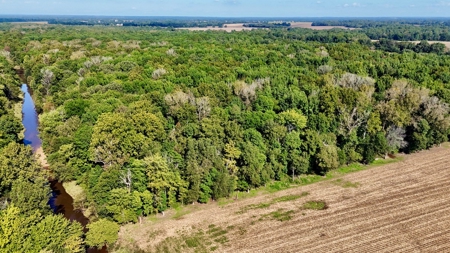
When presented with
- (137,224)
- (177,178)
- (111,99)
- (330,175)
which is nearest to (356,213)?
(330,175)

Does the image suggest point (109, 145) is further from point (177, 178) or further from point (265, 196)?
point (265, 196)

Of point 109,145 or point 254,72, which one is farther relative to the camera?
point 254,72

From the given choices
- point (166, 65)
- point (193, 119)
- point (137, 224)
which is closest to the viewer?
point (137, 224)

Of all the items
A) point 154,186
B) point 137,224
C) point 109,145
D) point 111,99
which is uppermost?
point 111,99

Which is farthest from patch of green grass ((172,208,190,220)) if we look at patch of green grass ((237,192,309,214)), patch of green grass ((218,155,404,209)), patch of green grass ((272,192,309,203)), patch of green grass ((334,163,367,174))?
patch of green grass ((334,163,367,174))

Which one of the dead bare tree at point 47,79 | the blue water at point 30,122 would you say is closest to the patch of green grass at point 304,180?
the blue water at point 30,122

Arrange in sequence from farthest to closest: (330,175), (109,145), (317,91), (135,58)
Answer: (135,58) < (317,91) < (330,175) < (109,145)

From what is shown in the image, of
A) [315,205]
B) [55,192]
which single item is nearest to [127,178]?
[55,192]
